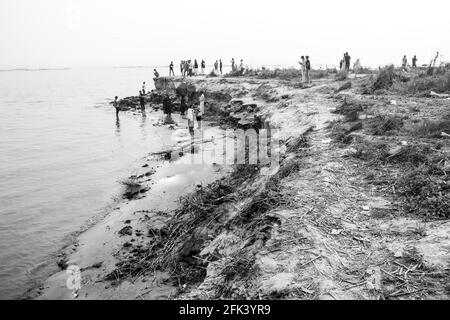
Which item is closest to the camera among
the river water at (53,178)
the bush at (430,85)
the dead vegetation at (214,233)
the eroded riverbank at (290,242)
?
the eroded riverbank at (290,242)

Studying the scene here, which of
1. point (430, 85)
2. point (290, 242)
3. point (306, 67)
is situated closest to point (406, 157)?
point (290, 242)

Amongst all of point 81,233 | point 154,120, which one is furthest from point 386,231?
point 154,120

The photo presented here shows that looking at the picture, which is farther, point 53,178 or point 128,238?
point 53,178

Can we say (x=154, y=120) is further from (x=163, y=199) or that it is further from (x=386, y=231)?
(x=386, y=231)

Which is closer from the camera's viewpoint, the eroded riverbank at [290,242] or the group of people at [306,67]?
the eroded riverbank at [290,242]

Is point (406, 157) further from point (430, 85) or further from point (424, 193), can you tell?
point (430, 85)

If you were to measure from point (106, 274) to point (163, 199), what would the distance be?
150 inches

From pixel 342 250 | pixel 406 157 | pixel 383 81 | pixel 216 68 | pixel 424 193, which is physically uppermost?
pixel 216 68

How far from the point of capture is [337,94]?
17.0 metres

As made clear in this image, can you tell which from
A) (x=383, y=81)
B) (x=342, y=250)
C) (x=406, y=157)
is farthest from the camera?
(x=383, y=81)

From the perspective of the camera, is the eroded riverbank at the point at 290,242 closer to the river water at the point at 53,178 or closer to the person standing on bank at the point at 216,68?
the river water at the point at 53,178

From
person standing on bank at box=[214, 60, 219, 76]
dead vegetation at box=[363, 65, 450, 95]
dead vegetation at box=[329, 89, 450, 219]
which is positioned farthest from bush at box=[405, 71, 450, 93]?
person standing on bank at box=[214, 60, 219, 76]

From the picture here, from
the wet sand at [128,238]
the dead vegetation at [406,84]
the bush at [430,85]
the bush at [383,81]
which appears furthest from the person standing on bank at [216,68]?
the wet sand at [128,238]

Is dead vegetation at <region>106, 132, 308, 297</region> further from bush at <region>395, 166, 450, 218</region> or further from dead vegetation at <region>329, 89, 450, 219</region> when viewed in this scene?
bush at <region>395, 166, 450, 218</region>
